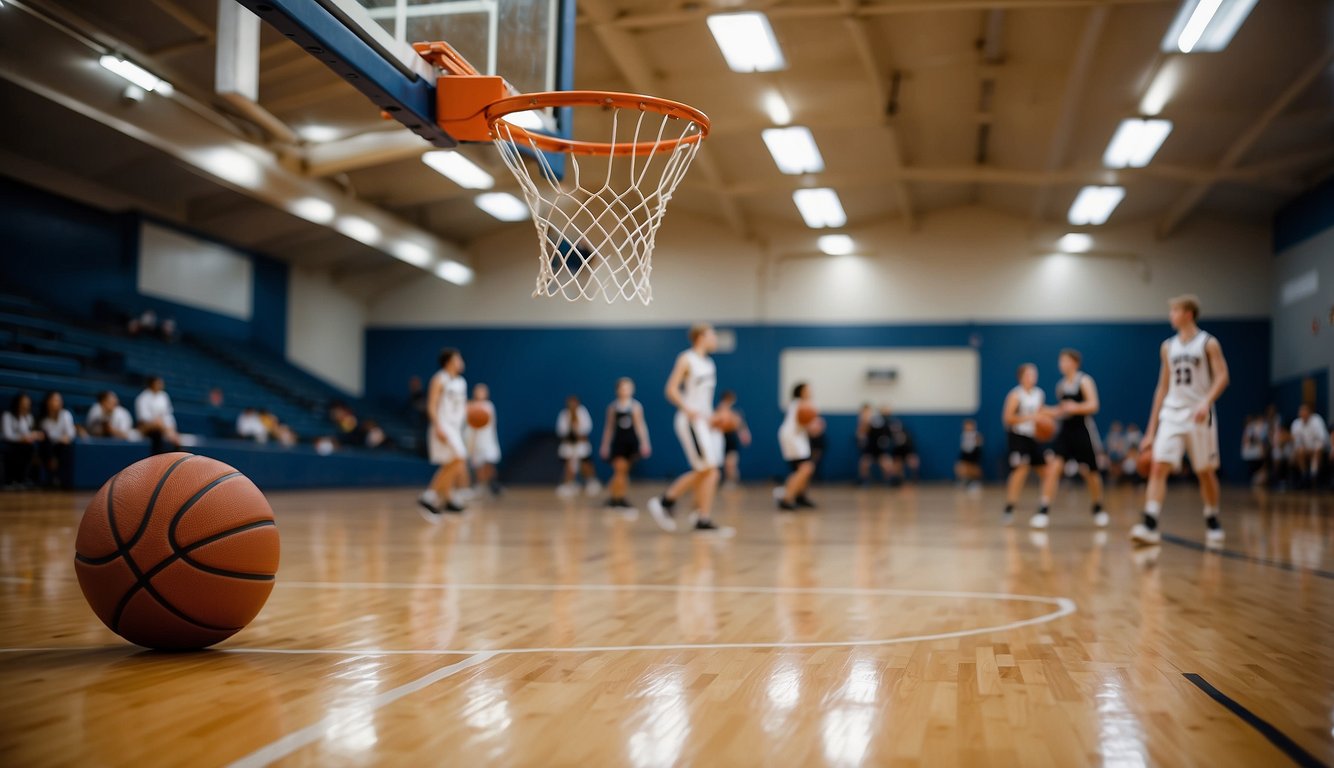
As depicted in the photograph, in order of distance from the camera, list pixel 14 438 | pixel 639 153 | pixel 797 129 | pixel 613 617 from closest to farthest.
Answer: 1. pixel 613 617
2. pixel 639 153
3. pixel 14 438
4. pixel 797 129

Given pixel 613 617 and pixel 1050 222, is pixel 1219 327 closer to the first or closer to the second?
pixel 1050 222

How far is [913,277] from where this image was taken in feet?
84.9

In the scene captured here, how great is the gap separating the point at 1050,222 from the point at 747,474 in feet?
29.7

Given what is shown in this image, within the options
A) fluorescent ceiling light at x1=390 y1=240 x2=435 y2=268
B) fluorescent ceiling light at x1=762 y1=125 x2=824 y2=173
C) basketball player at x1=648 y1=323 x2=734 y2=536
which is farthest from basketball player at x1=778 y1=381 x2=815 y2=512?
fluorescent ceiling light at x1=390 y1=240 x2=435 y2=268

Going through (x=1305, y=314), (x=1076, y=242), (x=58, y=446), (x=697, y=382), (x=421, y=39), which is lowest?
(x=58, y=446)

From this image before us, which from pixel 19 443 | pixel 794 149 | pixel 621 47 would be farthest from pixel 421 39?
pixel 794 149

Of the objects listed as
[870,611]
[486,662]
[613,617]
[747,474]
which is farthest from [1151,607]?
[747,474]

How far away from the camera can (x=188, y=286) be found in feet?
69.8

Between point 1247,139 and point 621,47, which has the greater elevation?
point 621,47

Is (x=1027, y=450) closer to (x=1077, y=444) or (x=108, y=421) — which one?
(x=1077, y=444)

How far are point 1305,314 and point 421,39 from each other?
2184cm

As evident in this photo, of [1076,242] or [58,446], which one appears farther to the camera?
[1076,242]

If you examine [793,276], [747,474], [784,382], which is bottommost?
[747,474]

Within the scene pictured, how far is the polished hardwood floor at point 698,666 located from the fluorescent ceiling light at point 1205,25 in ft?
28.7
